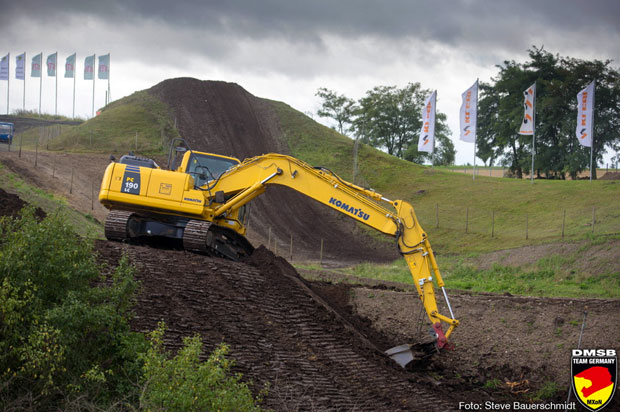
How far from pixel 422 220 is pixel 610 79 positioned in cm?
2193

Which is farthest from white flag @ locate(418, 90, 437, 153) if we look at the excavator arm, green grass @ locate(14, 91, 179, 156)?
the excavator arm

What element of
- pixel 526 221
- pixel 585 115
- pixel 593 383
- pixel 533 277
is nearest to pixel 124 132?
pixel 526 221

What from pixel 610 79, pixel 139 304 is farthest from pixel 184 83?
pixel 139 304

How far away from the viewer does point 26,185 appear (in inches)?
1126

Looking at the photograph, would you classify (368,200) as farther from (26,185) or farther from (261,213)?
(261,213)

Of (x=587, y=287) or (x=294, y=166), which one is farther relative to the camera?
(x=587, y=287)

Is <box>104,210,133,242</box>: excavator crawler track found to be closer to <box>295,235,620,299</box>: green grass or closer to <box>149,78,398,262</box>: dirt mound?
<box>295,235,620,299</box>: green grass

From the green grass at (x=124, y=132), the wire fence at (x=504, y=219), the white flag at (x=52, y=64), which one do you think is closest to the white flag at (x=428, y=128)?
the wire fence at (x=504, y=219)

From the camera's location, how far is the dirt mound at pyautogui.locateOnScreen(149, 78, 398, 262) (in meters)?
36.2

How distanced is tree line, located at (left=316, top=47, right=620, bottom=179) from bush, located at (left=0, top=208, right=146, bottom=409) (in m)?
39.3

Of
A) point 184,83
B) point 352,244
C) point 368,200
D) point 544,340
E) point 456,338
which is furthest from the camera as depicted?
point 184,83

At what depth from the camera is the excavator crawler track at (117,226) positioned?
16453 mm

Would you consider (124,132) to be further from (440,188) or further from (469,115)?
(469,115)

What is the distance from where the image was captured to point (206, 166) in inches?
740
